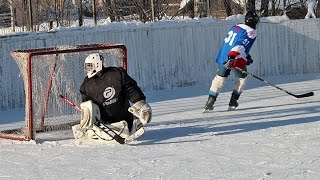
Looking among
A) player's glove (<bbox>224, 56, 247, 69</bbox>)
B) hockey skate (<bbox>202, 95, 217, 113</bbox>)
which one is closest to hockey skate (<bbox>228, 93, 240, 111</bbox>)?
hockey skate (<bbox>202, 95, 217, 113</bbox>)

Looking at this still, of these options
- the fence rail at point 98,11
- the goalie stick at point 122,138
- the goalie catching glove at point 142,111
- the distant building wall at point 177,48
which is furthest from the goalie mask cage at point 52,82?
the fence rail at point 98,11

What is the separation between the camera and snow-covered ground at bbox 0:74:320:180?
19.3ft

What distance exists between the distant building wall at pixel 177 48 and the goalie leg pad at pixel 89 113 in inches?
146

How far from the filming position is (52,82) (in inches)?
316

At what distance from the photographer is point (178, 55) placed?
12.5 m

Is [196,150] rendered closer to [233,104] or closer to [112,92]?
[112,92]

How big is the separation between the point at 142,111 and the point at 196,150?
Result: 25.9 inches

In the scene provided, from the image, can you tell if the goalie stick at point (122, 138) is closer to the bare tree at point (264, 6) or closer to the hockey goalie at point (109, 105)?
the hockey goalie at point (109, 105)

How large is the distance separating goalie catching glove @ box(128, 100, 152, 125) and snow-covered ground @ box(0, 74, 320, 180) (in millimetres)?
242

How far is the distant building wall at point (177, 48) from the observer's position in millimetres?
10766

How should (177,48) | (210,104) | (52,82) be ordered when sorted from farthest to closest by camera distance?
(177,48), (210,104), (52,82)

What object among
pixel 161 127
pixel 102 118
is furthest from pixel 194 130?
pixel 102 118

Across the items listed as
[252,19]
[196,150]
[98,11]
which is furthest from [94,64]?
[98,11]

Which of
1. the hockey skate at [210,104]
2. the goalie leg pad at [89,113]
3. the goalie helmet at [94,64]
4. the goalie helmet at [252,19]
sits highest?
the goalie helmet at [252,19]
